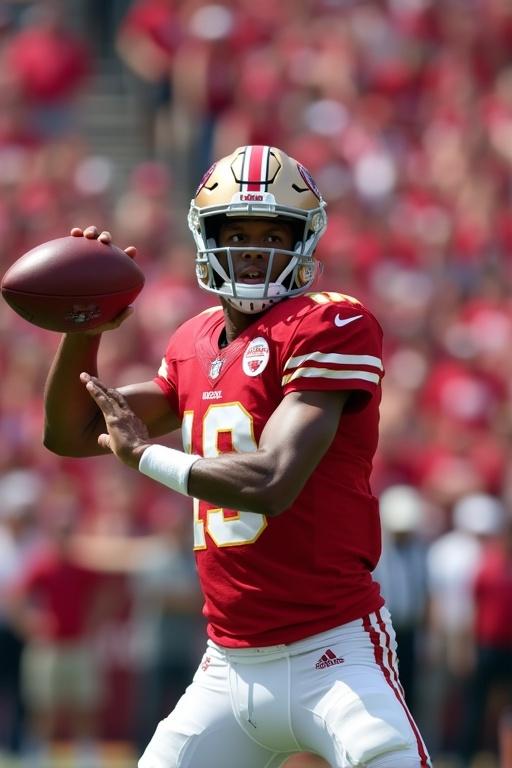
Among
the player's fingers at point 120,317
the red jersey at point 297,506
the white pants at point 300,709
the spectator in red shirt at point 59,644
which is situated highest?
the player's fingers at point 120,317

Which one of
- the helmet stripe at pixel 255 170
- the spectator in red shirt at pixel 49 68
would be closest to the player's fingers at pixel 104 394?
the helmet stripe at pixel 255 170

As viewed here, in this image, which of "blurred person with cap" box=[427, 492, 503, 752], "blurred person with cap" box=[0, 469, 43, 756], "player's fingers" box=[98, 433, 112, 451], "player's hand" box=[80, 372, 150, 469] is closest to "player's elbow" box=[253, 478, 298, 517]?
"player's hand" box=[80, 372, 150, 469]

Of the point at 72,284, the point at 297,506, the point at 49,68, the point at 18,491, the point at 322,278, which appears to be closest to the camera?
the point at 297,506

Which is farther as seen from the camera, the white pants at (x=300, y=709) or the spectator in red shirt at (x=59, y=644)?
the spectator in red shirt at (x=59, y=644)

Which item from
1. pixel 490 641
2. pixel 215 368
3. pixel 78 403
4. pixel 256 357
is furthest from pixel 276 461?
pixel 490 641

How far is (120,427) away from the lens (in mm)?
3738

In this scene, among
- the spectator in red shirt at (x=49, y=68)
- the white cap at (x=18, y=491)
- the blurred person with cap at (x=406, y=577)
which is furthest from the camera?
the spectator in red shirt at (x=49, y=68)

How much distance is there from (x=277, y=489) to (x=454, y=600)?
177 inches

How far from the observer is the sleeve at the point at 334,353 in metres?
3.63

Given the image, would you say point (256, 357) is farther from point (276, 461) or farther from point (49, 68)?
point (49, 68)

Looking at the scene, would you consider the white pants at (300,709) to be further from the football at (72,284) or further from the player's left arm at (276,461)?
the football at (72,284)

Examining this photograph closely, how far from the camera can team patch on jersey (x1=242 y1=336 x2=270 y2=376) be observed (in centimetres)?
376

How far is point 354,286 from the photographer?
374 inches

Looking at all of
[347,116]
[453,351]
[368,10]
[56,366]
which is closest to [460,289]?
[453,351]
